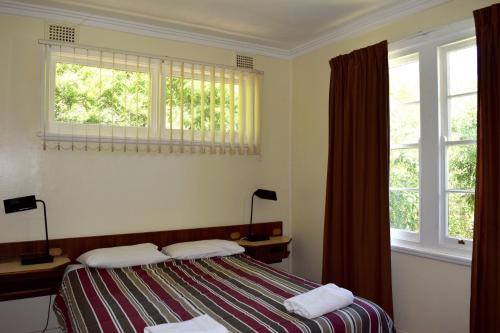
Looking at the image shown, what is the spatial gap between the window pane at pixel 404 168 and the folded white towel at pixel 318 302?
49.3 inches

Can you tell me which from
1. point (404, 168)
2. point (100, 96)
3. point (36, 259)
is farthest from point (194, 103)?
point (404, 168)

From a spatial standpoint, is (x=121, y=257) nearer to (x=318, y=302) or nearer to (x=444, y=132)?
(x=318, y=302)

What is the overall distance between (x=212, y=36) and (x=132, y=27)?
2.42 feet

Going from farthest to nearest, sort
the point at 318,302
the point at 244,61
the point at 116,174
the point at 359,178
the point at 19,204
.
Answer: the point at 244,61, the point at 116,174, the point at 359,178, the point at 19,204, the point at 318,302

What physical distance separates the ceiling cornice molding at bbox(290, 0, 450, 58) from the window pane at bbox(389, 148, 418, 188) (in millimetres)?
1044

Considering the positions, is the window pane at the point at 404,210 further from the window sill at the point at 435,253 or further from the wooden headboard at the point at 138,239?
the wooden headboard at the point at 138,239

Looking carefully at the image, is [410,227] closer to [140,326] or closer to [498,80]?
[498,80]

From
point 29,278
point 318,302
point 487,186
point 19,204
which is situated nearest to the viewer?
point 318,302

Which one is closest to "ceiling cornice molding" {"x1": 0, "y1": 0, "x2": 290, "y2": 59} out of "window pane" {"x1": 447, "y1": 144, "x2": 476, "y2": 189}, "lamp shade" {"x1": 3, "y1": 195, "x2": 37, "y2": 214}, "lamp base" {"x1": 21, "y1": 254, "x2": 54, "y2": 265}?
"lamp shade" {"x1": 3, "y1": 195, "x2": 37, "y2": 214}

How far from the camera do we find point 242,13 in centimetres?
306

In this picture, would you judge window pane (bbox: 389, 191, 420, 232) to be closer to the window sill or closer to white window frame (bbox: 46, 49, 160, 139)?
the window sill

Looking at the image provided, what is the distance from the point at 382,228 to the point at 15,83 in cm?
298

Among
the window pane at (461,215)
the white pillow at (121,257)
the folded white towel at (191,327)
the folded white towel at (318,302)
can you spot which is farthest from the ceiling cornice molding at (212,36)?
the folded white towel at (191,327)

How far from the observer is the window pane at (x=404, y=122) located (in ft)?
9.46
